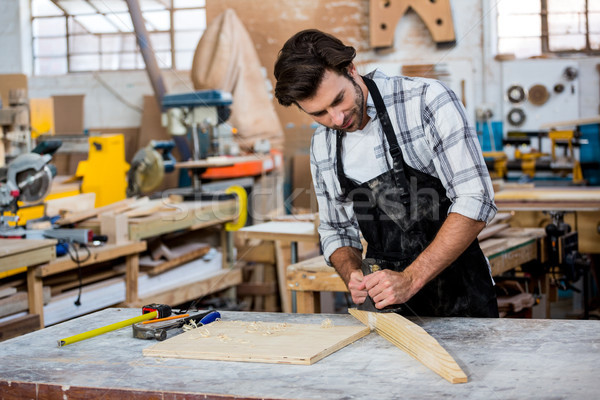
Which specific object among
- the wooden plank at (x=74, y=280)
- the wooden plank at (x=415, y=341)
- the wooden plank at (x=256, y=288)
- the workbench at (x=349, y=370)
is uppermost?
the wooden plank at (x=415, y=341)

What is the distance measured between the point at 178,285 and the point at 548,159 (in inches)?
122

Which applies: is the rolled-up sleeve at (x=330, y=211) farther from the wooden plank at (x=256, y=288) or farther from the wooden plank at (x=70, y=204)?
the wooden plank at (x=256, y=288)

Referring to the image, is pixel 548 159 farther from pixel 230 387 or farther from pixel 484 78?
pixel 230 387

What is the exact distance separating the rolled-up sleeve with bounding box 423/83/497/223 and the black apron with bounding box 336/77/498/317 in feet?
0.33

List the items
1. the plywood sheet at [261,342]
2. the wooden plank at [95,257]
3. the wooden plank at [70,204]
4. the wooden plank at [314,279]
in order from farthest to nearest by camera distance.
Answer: the wooden plank at [70,204]
the wooden plank at [95,257]
the wooden plank at [314,279]
the plywood sheet at [261,342]

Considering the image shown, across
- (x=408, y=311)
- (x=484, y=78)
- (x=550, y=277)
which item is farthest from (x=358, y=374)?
(x=484, y=78)

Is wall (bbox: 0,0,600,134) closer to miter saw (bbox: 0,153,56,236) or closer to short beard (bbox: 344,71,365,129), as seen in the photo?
miter saw (bbox: 0,153,56,236)

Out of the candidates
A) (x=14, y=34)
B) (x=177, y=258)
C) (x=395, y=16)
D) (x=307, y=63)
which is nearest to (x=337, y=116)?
(x=307, y=63)

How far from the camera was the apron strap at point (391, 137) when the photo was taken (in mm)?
1603

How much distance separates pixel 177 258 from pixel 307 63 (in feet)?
7.95

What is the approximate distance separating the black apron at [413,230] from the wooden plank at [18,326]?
56.1 inches

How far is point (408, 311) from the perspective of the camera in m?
1.70

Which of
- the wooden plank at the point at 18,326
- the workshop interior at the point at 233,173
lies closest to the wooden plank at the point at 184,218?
the workshop interior at the point at 233,173

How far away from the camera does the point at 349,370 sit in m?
1.17
